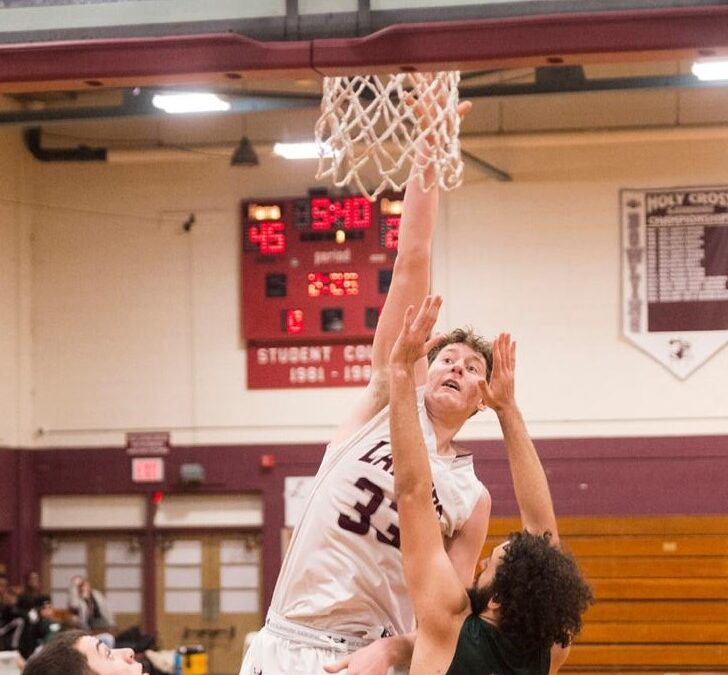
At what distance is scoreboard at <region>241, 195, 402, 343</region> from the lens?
15.1m

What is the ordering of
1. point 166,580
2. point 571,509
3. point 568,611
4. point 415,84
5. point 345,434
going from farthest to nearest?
point 166,580 < point 571,509 < point 415,84 < point 345,434 < point 568,611

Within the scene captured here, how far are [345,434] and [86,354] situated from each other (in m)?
12.4

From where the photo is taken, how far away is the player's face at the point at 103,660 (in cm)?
363

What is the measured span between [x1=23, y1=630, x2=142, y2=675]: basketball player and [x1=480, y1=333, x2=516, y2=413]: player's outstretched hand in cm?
→ 130

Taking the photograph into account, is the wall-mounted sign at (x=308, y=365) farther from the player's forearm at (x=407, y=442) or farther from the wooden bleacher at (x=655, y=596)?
the player's forearm at (x=407, y=442)

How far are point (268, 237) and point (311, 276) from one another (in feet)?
2.45

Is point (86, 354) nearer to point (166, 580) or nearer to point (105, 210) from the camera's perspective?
point (105, 210)

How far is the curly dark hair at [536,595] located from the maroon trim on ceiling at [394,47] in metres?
1.34

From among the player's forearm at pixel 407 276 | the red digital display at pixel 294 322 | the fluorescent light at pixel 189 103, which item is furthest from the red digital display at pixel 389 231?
the player's forearm at pixel 407 276

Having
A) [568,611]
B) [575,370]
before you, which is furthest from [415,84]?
[575,370]

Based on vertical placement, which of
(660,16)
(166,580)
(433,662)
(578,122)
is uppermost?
(578,122)

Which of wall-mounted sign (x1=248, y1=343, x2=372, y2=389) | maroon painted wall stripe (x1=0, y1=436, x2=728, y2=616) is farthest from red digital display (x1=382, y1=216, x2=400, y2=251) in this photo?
maroon painted wall stripe (x1=0, y1=436, x2=728, y2=616)

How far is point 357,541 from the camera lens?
4074 mm

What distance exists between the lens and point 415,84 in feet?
15.8
